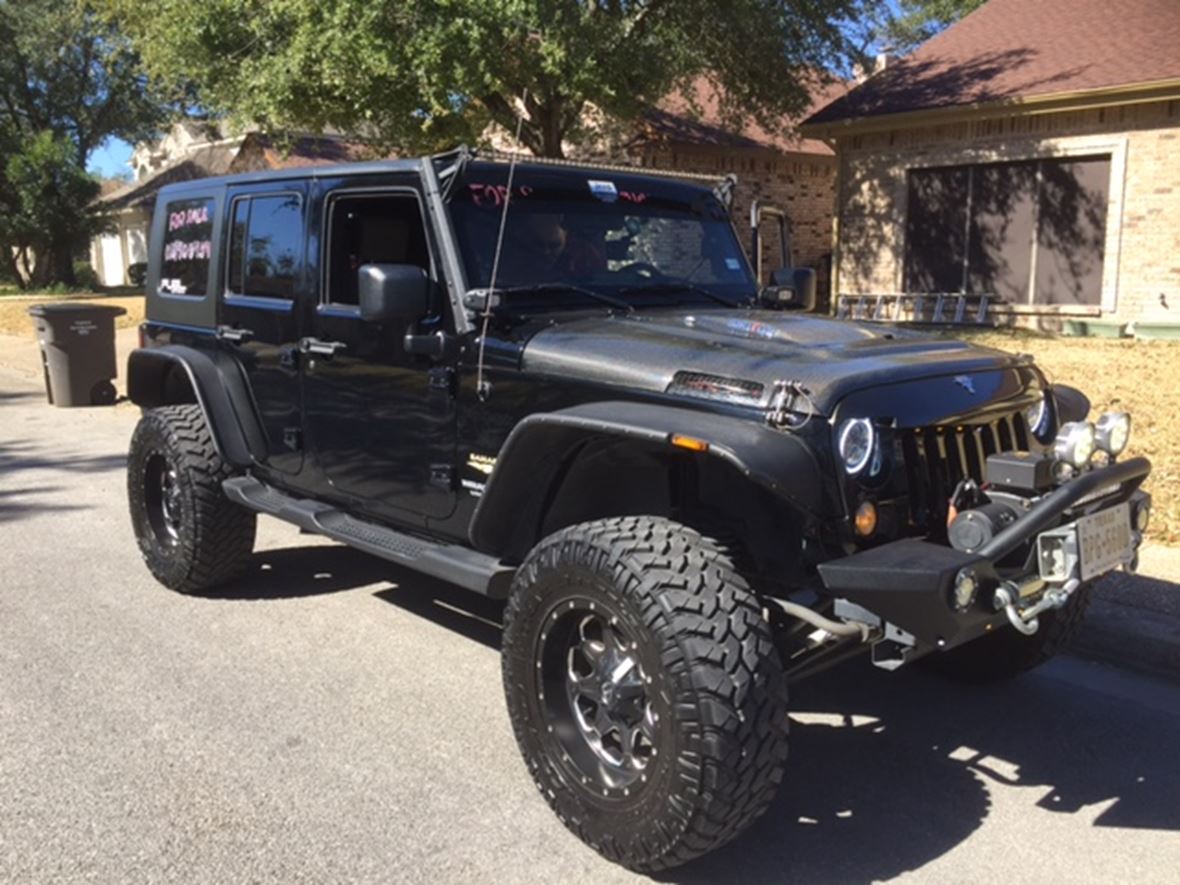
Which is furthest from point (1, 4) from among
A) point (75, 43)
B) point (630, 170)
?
point (630, 170)

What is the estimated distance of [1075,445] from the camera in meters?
3.31

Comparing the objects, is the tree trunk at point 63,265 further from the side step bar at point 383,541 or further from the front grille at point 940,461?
the front grille at point 940,461

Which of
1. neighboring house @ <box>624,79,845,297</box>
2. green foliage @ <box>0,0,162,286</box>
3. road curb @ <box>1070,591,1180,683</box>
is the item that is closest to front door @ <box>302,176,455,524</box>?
road curb @ <box>1070,591,1180,683</box>

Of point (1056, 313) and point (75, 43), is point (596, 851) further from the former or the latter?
point (75, 43)

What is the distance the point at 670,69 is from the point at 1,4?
28120mm

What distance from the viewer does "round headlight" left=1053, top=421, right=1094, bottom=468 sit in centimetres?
331

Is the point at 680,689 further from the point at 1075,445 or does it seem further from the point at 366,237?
the point at 366,237

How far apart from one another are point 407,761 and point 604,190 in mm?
2323

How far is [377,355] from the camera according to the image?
4418 millimetres

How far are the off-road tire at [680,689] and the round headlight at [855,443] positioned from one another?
1.45 feet

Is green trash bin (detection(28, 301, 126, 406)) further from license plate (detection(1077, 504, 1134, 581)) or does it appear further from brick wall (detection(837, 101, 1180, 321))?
brick wall (detection(837, 101, 1180, 321))

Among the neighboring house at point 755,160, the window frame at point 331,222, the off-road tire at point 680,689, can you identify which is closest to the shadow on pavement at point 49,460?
the window frame at point 331,222

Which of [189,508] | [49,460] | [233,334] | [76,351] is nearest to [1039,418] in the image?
[233,334]

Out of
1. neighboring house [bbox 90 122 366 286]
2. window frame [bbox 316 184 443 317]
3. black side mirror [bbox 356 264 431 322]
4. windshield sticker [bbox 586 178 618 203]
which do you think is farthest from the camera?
neighboring house [bbox 90 122 366 286]
